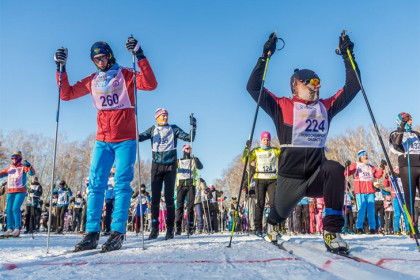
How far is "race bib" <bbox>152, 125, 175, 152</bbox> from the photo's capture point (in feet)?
19.8

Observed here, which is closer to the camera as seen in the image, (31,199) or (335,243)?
(335,243)

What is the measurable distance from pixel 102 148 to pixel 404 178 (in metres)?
5.26

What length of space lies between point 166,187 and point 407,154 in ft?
14.1

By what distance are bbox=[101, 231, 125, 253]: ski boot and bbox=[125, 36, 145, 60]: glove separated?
76.7 inches

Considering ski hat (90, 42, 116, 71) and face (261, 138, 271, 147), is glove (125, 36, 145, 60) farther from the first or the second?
face (261, 138, 271, 147)

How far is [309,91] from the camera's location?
3615 mm

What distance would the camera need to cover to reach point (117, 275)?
1.88m

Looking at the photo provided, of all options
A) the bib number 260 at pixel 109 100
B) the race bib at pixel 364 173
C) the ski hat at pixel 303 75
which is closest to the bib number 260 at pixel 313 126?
the ski hat at pixel 303 75

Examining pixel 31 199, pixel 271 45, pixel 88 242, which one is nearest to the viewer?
pixel 88 242

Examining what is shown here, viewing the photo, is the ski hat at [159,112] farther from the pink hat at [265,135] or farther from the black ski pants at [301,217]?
the black ski pants at [301,217]

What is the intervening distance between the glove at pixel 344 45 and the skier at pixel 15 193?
7004 millimetres

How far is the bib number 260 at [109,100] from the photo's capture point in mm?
4027

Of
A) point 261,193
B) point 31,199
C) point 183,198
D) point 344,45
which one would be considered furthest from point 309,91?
point 31,199

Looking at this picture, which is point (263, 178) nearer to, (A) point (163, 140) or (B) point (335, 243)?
(A) point (163, 140)
